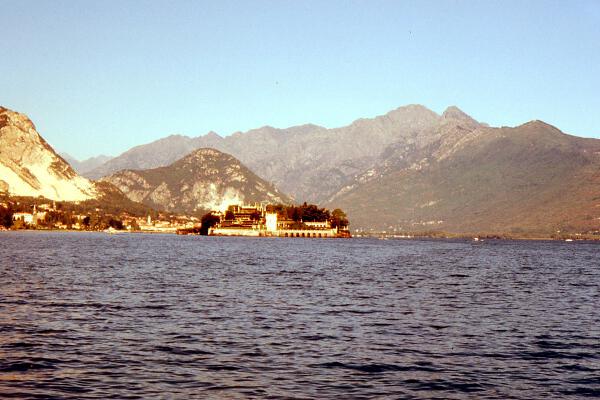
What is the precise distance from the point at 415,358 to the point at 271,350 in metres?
8.79

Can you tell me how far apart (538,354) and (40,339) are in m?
31.9

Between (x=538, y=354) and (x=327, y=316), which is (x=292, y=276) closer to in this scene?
(x=327, y=316)

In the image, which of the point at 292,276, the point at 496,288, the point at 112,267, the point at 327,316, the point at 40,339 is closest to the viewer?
the point at 40,339

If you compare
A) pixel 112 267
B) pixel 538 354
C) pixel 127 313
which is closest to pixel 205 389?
pixel 538 354

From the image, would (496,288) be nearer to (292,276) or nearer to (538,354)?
(292,276)

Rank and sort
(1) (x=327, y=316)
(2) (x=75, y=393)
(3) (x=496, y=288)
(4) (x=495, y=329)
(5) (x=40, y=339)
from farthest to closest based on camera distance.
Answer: (3) (x=496, y=288)
(1) (x=327, y=316)
(4) (x=495, y=329)
(5) (x=40, y=339)
(2) (x=75, y=393)

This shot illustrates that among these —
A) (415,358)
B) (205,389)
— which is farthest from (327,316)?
(205,389)

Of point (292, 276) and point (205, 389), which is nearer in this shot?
point (205, 389)

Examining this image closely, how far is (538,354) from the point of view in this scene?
49.9 metres

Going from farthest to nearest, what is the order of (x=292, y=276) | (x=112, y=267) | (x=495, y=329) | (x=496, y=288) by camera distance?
1. (x=112, y=267)
2. (x=292, y=276)
3. (x=496, y=288)
4. (x=495, y=329)

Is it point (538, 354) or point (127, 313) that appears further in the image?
point (127, 313)

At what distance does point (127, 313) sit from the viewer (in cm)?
6400

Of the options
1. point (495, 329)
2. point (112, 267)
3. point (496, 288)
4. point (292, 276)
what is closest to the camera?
point (495, 329)

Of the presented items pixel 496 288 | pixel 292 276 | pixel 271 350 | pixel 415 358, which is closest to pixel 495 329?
pixel 415 358
